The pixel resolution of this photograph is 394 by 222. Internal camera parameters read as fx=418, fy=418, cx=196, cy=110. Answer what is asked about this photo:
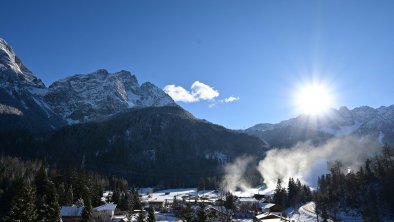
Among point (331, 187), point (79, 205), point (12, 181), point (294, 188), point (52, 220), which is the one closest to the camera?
point (52, 220)

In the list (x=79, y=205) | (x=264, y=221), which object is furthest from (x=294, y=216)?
(x=79, y=205)

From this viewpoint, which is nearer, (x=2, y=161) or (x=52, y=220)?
(x=52, y=220)

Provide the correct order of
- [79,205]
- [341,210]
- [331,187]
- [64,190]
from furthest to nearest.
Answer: [331,187], [341,210], [64,190], [79,205]

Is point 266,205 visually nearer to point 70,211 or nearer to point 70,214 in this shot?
point 70,211

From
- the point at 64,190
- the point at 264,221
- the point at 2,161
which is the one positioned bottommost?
the point at 264,221

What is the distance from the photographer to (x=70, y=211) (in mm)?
112625

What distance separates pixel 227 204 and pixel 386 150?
63231 mm

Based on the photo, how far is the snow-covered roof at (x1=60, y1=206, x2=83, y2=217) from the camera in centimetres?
11119

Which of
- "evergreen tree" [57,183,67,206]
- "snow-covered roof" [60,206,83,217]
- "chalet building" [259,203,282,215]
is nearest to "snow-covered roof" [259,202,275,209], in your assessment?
"chalet building" [259,203,282,215]

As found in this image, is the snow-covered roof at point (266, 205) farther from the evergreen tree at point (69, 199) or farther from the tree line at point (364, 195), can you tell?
the evergreen tree at point (69, 199)

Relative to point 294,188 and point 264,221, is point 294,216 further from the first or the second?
point 294,188

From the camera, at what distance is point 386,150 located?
157500 millimetres

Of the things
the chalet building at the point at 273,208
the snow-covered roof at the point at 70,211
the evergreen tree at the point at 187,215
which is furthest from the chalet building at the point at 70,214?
the chalet building at the point at 273,208

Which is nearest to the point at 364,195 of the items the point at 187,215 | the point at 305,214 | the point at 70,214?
the point at 305,214
